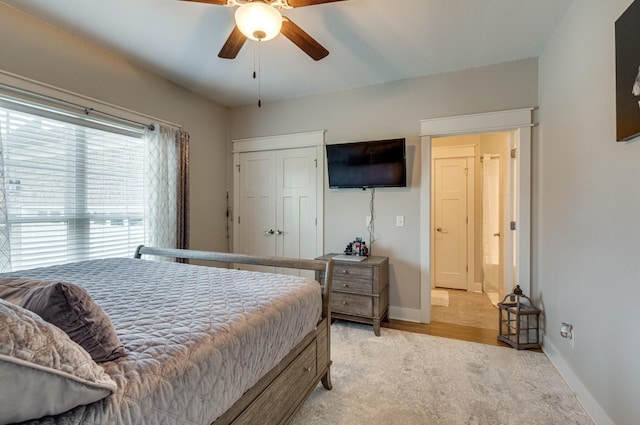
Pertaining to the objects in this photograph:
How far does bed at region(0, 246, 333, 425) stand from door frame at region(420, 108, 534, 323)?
5.34 feet

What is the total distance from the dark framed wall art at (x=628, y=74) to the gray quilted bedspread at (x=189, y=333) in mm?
1776

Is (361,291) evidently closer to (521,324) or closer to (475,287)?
(521,324)

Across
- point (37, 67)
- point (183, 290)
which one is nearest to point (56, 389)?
point (183, 290)

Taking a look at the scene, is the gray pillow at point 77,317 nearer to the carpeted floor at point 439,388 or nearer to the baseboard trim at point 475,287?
the carpeted floor at point 439,388

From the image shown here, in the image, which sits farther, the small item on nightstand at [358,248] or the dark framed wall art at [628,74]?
the small item on nightstand at [358,248]

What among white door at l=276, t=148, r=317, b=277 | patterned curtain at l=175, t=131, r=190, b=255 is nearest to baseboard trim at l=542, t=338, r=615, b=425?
white door at l=276, t=148, r=317, b=277

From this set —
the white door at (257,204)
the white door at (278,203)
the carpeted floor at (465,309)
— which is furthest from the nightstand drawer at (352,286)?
the white door at (257,204)

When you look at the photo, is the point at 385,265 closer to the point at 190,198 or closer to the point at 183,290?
the point at 183,290

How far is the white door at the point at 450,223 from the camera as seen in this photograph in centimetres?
440

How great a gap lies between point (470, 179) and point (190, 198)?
13.1 ft

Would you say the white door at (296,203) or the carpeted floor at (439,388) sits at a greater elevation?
the white door at (296,203)

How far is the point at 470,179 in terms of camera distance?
4363mm

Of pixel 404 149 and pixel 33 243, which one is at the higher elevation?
pixel 404 149

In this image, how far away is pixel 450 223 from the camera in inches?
177
